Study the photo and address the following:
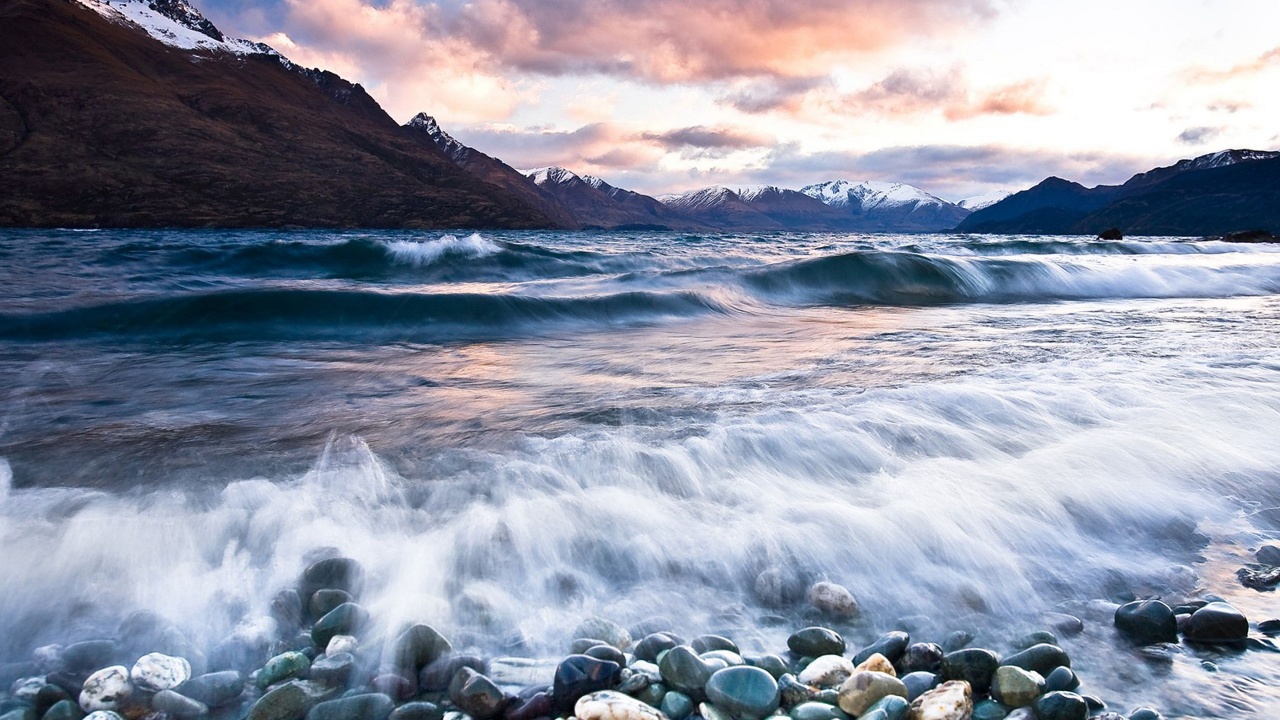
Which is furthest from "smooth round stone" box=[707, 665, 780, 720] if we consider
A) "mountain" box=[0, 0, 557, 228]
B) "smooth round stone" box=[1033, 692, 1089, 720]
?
"mountain" box=[0, 0, 557, 228]

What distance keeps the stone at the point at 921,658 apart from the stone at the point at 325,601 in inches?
73.0

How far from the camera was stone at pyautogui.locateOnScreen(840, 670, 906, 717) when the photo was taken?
5.97 ft

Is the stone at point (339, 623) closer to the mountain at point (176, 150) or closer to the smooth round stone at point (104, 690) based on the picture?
the smooth round stone at point (104, 690)

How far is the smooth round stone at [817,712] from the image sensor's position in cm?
179

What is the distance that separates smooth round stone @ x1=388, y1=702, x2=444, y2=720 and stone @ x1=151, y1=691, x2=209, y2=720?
567 millimetres

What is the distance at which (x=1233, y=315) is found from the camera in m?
9.98

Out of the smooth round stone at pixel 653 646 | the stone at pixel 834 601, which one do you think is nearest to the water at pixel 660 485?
the stone at pixel 834 601

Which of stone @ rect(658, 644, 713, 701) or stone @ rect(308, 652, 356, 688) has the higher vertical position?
stone @ rect(658, 644, 713, 701)

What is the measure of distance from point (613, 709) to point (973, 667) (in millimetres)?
1046

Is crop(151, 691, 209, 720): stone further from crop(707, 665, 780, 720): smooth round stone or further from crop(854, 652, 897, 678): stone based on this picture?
crop(854, 652, 897, 678): stone

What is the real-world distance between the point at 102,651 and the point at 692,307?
34.7ft

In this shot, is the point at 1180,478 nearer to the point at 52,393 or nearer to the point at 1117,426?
the point at 1117,426

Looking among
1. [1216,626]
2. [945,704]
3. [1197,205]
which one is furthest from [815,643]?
[1197,205]

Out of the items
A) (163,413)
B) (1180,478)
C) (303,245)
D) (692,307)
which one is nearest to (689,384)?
(1180,478)
